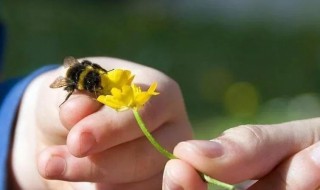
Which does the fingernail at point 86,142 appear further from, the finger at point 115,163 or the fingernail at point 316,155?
the fingernail at point 316,155

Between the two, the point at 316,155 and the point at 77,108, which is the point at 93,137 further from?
the point at 316,155

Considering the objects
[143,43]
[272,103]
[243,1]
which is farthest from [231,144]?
[243,1]

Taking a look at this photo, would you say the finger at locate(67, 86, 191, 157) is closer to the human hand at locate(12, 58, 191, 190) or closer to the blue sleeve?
the human hand at locate(12, 58, 191, 190)

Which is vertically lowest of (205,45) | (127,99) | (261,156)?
(205,45)

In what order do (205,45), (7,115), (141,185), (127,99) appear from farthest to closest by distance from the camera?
1. (205,45)
2. (7,115)
3. (141,185)
4. (127,99)

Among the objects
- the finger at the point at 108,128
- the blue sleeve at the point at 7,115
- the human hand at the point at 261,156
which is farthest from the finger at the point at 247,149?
the blue sleeve at the point at 7,115

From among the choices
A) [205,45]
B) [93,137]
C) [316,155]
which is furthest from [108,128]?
[205,45]

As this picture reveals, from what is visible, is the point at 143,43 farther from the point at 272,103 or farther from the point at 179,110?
the point at 179,110

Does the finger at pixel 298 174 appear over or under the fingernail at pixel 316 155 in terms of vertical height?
under
